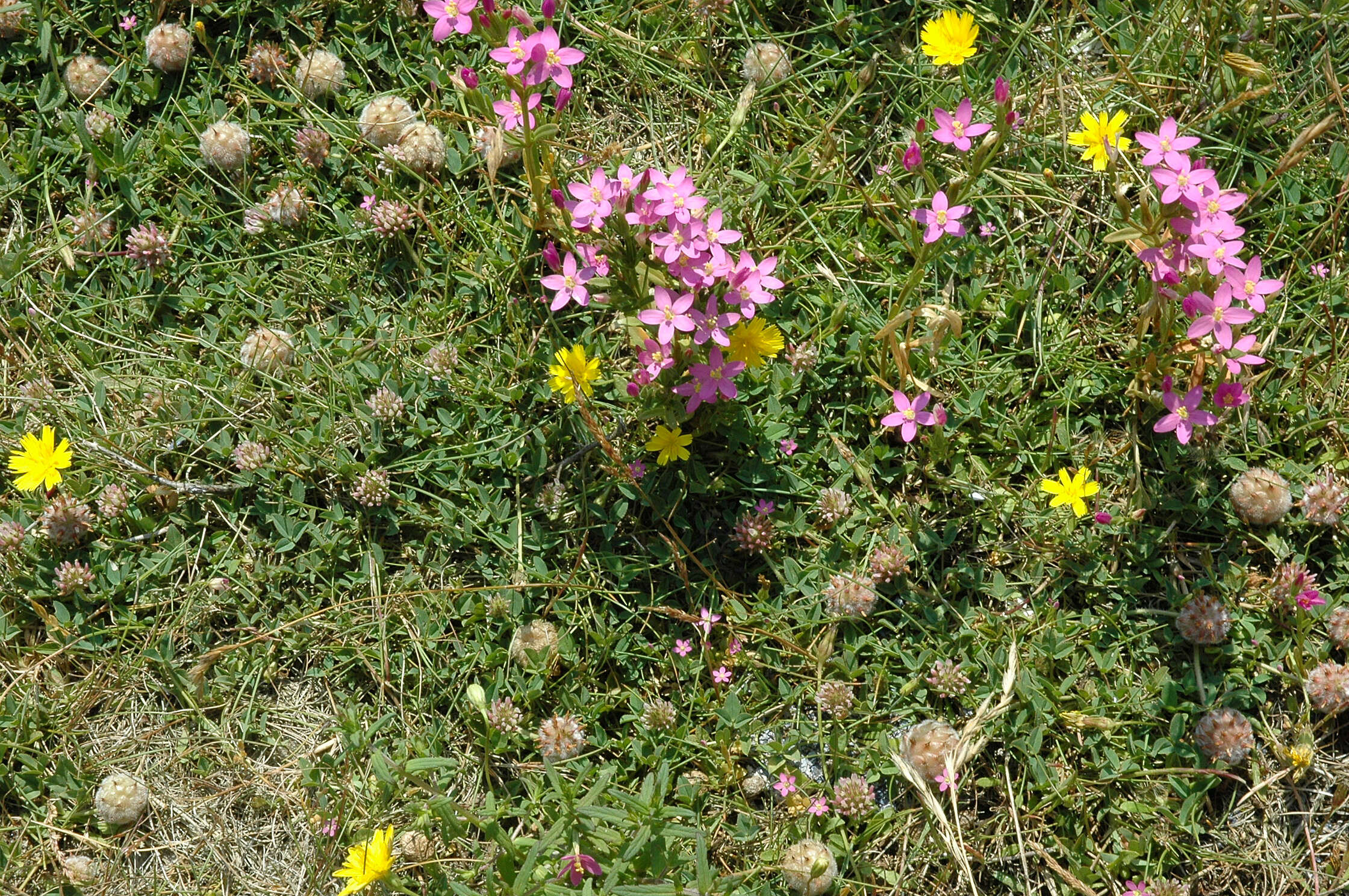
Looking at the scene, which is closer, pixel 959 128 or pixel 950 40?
pixel 959 128

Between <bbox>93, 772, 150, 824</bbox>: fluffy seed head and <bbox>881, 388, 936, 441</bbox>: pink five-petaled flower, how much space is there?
282 cm

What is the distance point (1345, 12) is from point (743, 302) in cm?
251

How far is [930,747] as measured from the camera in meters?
3.35

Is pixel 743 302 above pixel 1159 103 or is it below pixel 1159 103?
below

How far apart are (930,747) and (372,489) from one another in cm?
206

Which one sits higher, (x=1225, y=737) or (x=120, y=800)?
(x=1225, y=737)

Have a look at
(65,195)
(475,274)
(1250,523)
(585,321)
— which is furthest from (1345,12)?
(65,195)

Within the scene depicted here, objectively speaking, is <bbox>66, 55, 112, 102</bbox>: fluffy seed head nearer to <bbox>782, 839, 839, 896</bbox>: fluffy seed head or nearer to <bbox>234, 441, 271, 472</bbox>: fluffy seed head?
<bbox>234, 441, 271, 472</bbox>: fluffy seed head

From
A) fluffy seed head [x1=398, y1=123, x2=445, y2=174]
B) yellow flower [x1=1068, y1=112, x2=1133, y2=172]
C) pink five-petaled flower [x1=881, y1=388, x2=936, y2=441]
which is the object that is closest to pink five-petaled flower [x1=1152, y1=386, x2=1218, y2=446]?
pink five-petaled flower [x1=881, y1=388, x2=936, y2=441]

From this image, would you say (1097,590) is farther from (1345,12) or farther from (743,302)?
(1345,12)

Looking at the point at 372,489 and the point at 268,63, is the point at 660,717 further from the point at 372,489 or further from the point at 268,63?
the point at 268,63

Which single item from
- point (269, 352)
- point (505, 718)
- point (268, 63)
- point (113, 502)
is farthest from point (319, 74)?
point (505, 718)

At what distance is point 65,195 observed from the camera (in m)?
4.08

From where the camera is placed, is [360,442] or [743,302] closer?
[743,302]
